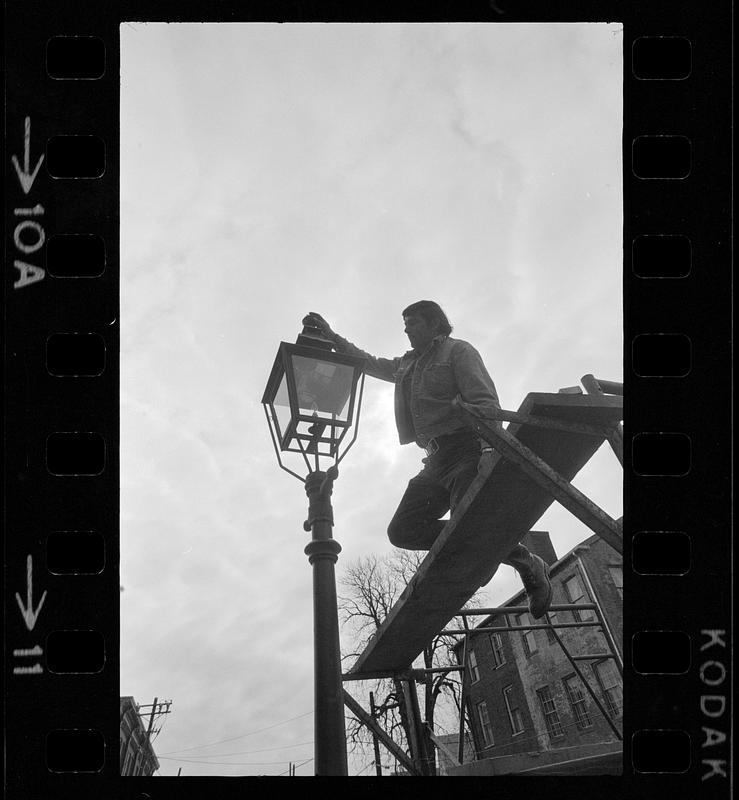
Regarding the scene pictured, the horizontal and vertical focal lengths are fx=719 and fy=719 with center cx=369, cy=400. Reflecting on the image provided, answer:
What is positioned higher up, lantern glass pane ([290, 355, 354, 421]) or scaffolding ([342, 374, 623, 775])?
lantern glass pane ([290, 355, 354, 421])

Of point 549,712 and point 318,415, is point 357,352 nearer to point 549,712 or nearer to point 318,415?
point 318,415

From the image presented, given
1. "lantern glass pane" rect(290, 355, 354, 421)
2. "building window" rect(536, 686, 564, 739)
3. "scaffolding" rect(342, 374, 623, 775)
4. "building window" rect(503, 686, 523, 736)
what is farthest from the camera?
"building window" rect(503, 686, 523, 736)

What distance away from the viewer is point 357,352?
5.04m

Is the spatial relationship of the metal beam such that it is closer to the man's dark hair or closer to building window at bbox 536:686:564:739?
the man's dark hair

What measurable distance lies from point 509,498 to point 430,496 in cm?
94

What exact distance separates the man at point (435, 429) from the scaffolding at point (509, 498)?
0.27 metres

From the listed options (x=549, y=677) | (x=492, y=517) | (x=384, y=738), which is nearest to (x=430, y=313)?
(x=492, y=517)
